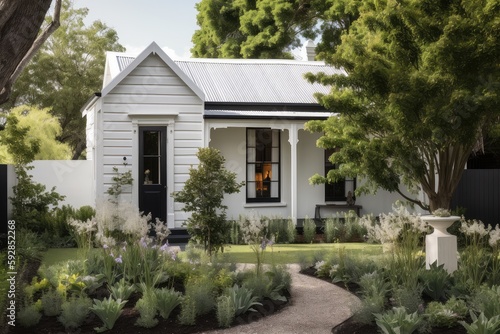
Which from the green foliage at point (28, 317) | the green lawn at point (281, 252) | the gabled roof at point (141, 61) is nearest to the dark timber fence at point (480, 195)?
the green lawn at point (281, 252)

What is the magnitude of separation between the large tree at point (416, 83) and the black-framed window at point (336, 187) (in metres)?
4.94

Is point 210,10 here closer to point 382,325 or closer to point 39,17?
point 39,17

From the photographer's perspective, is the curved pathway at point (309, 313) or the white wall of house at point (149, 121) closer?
the curved pathway at point (309, 313)

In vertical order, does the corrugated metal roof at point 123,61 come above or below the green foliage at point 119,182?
above

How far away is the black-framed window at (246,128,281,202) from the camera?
1908cm

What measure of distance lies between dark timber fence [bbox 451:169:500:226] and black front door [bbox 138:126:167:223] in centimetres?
762

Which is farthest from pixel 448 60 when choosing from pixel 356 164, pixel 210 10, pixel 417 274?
pixel 210 10

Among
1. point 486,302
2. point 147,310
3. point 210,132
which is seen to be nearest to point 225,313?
point 147,310

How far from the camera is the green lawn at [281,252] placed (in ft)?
43.5

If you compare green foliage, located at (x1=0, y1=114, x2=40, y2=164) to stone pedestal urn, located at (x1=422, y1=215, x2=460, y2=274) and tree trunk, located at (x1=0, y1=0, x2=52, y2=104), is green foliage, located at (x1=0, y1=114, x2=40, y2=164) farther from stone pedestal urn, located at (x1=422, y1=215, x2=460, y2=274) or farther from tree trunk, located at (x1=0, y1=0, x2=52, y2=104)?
stone pedestal urn, located at (x1=422, y1=215, x2=460, y2=274)

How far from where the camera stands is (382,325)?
7.34 metres

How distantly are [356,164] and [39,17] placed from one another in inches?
317

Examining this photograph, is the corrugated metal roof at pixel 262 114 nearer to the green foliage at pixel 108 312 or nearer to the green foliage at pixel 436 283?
the green foliage at pixel 436 283

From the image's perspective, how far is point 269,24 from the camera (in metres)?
28.0
